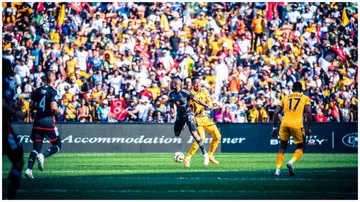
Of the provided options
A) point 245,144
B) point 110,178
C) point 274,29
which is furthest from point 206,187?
point 274,29

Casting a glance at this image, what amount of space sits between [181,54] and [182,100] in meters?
10.8

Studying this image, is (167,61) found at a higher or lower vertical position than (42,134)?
higher

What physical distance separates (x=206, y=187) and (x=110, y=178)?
2.54 m

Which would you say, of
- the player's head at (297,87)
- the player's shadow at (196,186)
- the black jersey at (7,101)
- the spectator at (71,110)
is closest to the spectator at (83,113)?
the spectator at (71,110)

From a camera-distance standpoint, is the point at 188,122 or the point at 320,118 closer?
the point at 188,122

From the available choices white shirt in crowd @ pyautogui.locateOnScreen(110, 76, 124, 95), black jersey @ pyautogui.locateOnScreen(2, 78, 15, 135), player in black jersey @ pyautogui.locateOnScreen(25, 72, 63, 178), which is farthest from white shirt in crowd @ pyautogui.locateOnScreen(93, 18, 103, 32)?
black jersey @ pyautogui.locateOnScreen(2, 78, 15, 135)

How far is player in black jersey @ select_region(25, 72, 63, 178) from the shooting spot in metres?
15.5

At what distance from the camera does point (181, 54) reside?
2977 cm

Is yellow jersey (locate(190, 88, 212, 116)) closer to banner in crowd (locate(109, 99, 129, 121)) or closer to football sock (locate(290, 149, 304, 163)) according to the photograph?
football sock (locate(290, 149, 304, 163))

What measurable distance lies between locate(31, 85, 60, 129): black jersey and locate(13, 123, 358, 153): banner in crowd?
10116 mm

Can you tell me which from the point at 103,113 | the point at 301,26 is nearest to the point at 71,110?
the point at 103,113

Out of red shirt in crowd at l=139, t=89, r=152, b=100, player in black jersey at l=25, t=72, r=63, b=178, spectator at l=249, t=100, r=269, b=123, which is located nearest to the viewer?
player in black jersey at l=25, t=72, r=63, b=178

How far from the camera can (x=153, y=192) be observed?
1294 centimetres

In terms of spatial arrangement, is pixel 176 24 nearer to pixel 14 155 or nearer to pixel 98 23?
pixel 98 23
